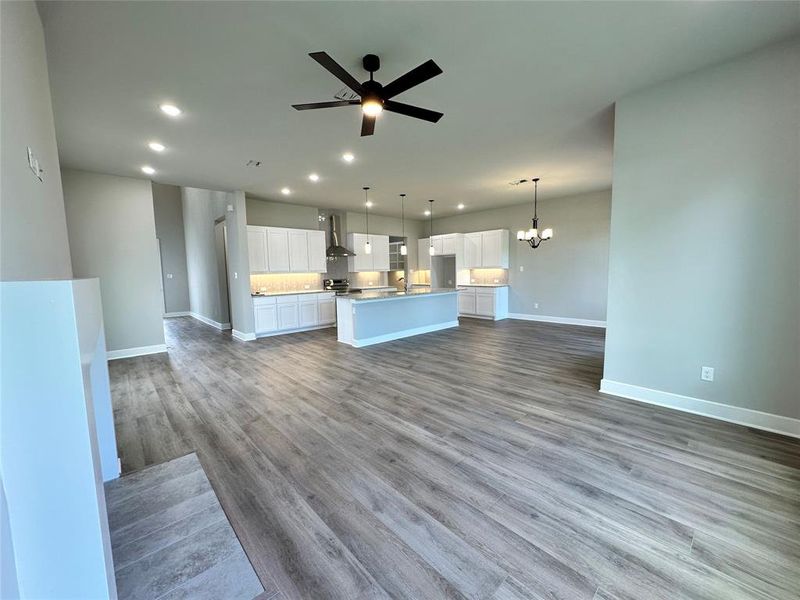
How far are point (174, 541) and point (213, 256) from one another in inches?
296

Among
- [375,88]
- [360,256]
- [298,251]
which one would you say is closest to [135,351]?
[298,251]

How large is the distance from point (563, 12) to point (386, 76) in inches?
52.2

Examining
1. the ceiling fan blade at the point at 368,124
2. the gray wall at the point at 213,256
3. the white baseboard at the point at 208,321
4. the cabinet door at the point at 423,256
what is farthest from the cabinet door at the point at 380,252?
the ceiling fan blade at the point at 368,124

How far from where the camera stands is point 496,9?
195 cm

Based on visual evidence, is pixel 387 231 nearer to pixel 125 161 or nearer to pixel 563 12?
pixel 125 161

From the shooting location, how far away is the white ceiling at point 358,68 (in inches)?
78.4

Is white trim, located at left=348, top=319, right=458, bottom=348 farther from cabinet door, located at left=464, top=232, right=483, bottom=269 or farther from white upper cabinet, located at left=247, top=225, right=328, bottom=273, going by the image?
white upper cabinet, located at left=247, top=225, right=328, bottom=273

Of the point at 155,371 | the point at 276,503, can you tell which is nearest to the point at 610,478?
the point at 276,503

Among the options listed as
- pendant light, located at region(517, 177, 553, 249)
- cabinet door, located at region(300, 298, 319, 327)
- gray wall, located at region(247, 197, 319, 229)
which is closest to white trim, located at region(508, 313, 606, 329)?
pendant light, located at region(517, 177, 553, 249)

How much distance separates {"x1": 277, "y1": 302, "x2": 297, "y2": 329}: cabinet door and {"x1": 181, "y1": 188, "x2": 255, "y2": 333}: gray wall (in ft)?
1.87

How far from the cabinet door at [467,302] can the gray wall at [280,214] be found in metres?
4.41

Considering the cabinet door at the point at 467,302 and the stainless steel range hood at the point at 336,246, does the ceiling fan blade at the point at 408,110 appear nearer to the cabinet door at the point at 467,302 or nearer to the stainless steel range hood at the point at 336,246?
the stainless steel range hood at the point at 336,246

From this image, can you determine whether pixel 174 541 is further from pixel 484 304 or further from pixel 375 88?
pixel 484 304

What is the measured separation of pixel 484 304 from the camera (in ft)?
27.7
